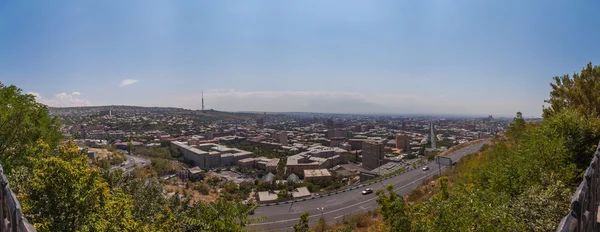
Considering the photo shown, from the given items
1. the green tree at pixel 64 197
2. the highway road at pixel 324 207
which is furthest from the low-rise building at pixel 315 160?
the green tree at pixel 64 197

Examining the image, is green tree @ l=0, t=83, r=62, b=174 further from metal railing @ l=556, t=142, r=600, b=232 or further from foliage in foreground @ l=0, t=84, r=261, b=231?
metal railing @ l=556, t=142, r=600, b=232

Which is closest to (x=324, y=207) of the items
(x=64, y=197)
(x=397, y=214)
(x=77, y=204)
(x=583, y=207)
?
(x=397, y=214)

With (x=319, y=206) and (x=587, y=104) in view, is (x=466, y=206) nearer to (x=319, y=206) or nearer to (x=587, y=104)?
(x=587, y=104)

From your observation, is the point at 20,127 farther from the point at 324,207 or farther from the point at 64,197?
the point at 324,207

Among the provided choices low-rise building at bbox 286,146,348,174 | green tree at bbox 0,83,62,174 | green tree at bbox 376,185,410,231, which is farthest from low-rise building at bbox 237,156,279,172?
green tree at bbox 376,185,410,231

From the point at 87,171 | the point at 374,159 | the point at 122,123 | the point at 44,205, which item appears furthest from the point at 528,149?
the point at 122,123

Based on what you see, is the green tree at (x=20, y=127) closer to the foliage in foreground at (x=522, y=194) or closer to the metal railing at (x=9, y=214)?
the metal railing at (x=9, y=214)
